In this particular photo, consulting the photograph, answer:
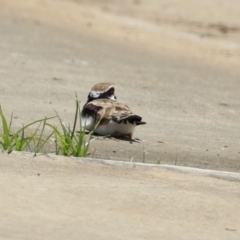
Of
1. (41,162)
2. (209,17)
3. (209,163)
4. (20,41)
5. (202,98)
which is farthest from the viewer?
(209,17)

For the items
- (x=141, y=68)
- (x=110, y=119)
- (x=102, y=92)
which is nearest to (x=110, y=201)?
(x=110, y=119)

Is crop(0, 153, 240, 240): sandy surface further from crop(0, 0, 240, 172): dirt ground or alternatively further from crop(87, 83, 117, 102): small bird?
crop(87, 83, 117, 102): small bird

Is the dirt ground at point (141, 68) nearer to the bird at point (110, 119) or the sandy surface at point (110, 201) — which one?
the bird at point (110, 119)

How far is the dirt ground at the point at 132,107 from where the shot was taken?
4805 mm

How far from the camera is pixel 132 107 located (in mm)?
9062

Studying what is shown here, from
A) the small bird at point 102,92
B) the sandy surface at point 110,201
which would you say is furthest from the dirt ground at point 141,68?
the sandy surface at point 110,201

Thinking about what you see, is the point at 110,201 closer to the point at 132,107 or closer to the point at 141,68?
the point at 132,107

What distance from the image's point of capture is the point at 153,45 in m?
14.4

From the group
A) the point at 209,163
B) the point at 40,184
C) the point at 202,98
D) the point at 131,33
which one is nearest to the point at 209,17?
the point at 131,33

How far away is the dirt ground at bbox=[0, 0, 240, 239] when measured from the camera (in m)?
4.80

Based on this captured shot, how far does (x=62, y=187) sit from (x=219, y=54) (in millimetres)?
9271

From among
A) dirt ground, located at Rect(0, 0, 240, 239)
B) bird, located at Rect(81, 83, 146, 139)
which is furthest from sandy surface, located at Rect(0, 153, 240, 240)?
bird, located at Rect(81, 83, 146, 139)

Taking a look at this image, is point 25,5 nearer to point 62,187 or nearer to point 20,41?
point 20,41

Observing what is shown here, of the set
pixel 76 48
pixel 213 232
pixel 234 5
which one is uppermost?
pixel 234 5
